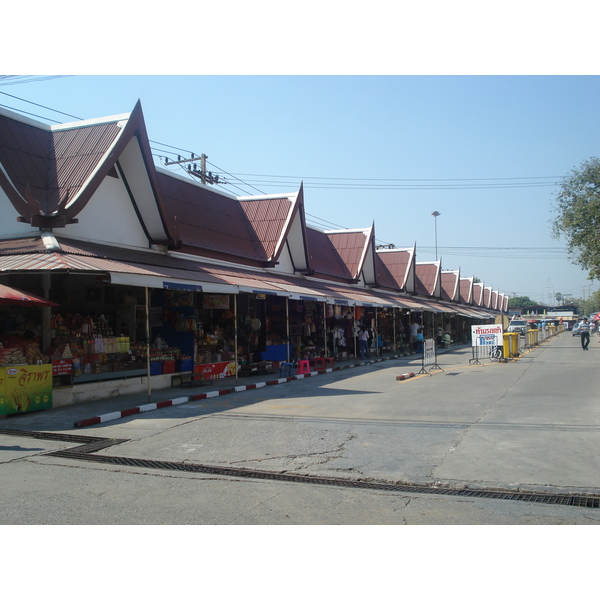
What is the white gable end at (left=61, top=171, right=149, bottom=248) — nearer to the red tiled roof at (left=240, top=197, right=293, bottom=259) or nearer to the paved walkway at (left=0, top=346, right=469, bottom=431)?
the paved walkway at (left=0, top=346, right=469, bottom=431)

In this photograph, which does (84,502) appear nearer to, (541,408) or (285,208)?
(541,408)

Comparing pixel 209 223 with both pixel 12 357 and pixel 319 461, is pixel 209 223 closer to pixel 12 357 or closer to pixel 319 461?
pixel 12 357

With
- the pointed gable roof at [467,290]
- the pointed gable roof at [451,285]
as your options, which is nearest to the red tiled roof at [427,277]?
the pointed gable roof at [451,285]

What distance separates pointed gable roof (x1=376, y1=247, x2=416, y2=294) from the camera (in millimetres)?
39406

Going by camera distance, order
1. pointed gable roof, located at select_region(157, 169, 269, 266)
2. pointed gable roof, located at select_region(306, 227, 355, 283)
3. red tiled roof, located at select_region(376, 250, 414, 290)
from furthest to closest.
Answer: red tiled roof, located at select_region(376, 250, 414, 290) → pointed gable roof, located at select_region(306, 227, 355, 283) → pointed gable roof, located at select_region(157, 169, 269, 266)

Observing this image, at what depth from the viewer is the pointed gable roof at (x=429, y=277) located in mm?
47084

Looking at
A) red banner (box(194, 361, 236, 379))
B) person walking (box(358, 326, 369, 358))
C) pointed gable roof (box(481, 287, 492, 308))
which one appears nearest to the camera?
red banner (box(194, 361, 236, 379))

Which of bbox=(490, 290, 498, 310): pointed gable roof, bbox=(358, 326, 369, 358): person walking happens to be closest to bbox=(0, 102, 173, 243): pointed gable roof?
bbox=(358, 326, 369, 358): person walking

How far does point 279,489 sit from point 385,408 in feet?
18.6

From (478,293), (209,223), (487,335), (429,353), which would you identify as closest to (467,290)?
(478,293)

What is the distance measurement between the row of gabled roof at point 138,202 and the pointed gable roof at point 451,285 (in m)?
28.6

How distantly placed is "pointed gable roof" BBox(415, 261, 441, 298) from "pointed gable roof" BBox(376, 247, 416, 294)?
15.5 ft

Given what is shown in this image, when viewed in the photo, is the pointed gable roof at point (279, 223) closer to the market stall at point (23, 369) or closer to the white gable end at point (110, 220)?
the white gable end at point (110, 220)

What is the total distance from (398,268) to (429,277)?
796 cm
